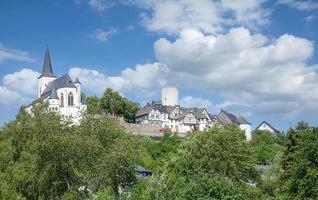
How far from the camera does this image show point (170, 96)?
14438 centimetres

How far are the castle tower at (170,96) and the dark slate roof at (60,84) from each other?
40060 mm

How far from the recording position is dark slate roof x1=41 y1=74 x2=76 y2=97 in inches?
4165

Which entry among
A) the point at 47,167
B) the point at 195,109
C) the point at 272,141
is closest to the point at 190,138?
the point at 47,167

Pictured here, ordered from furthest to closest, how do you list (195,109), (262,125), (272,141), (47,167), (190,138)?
(262,125) → (195,109) → (272,141) → (190,138) → (47,167)

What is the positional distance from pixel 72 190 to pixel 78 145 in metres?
3.15

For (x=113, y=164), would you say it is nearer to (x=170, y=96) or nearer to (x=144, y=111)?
(x=144, y=111)

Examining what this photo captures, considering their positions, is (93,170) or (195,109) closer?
(93,170)

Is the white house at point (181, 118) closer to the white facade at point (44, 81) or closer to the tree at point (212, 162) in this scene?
the white facade at point (44, 81)

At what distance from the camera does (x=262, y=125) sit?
141m

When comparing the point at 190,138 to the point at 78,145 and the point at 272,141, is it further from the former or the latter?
the point at 272,141

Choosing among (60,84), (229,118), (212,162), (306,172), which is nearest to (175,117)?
(229,118)

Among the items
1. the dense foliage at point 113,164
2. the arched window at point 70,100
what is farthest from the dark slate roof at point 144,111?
the dense foliage at point 113,164

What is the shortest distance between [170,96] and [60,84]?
44187 mm

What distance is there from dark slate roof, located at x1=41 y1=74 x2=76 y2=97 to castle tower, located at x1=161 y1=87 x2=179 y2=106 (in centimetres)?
4006
